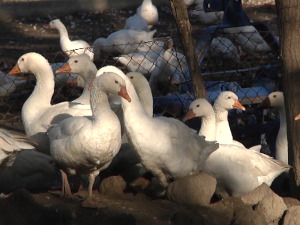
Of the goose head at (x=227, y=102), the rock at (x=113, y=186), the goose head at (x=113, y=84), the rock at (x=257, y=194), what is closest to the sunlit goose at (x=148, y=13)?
the goose head at (x=227, y=102)

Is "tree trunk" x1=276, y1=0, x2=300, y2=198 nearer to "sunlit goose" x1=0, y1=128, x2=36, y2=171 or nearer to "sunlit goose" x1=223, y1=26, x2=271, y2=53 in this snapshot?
"sunlit goose" x1=0, y1=128, x2=36, y2=171

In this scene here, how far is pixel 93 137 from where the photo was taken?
639 cm

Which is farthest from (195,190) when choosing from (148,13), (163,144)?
(148,13)

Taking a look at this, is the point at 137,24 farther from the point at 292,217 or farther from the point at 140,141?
the point at 292,217

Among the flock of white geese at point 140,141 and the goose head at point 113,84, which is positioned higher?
the goose head at point 113,84

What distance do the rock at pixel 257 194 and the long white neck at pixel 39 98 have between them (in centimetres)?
261

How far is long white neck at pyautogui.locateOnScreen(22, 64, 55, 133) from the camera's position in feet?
26.9

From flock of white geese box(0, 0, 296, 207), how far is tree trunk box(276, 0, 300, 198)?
508mm

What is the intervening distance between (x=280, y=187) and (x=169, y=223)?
66.7 inches

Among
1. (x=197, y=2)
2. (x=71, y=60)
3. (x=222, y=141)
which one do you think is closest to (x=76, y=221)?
(x=222, y=141)

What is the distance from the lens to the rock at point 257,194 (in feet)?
21.3

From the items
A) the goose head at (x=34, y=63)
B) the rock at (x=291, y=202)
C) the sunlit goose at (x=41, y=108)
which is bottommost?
the rock at (x=291, y=202)

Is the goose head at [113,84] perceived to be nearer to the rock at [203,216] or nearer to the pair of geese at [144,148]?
the pair of geese at [144,148]

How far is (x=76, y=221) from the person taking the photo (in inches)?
232
